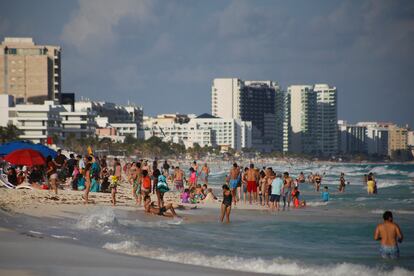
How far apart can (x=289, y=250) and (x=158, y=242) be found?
2563mm

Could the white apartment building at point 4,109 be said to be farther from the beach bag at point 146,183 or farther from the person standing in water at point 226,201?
the person standing in water at point 226,201

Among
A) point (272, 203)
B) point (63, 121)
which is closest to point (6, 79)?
point (63, 121)

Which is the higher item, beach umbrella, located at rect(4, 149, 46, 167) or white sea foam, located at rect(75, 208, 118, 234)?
beach umbrella, located at rect(4, 149, 46, 167)

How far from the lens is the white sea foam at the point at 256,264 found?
1186 cm

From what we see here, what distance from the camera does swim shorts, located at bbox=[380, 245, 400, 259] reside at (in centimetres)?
1242

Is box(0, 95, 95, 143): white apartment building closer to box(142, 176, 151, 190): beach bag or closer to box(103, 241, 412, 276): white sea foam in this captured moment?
box(142, 176, 151, 190): beach bag

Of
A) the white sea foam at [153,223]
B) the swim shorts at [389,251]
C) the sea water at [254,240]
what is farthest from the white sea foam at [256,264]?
the white sea foam at [153,223]

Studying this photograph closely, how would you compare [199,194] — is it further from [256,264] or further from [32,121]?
[32,121]

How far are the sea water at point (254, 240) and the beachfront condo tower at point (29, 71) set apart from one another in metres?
114

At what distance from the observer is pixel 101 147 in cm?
12081

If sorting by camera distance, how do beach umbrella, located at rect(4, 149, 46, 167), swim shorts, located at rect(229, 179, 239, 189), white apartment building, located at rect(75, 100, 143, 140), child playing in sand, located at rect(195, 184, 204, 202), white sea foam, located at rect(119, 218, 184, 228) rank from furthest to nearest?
white apartment building, located at rect(75, 100, 143, 140)
child playing in sand, located at rect(195, 184, 204, 202)
swim shorts, located at rect(229, 179, 239, 189)
beach umbrella, located at rect(4, 149, 46, 167)
white sea foam, located at rect(119, 218, 184, 228)

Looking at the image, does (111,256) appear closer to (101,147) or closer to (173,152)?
(101,147)

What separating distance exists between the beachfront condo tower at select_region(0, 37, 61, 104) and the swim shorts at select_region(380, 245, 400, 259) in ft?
399

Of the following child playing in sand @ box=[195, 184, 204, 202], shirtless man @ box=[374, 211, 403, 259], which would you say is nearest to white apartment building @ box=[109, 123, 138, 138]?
child playing in sand @ box=[195, 184, 204, 202]
